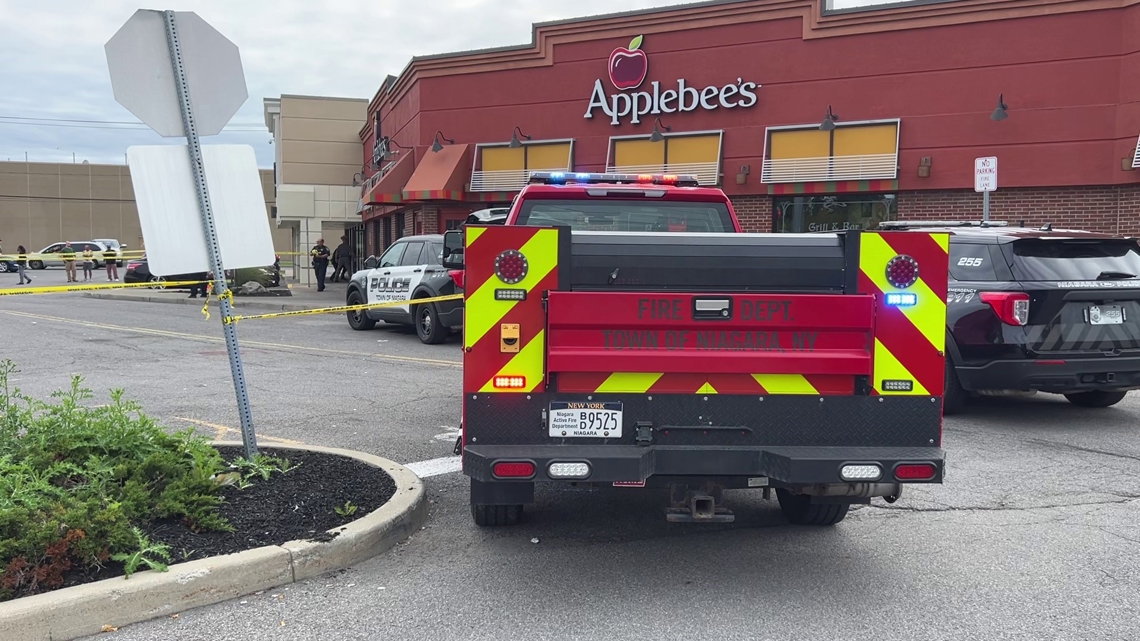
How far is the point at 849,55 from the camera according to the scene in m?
19.1

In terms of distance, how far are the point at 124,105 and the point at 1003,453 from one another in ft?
22.0

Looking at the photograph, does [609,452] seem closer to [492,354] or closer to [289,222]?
[492,354]

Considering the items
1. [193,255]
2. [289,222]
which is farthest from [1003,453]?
[289,222]

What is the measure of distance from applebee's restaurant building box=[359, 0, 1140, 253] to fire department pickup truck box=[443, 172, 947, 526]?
14.9 meters

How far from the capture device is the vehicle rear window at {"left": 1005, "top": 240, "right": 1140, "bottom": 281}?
794cm

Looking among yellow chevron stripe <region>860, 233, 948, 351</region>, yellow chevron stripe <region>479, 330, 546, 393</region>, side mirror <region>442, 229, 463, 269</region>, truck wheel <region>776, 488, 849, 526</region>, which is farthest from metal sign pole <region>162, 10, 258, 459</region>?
yellow chevron stripe <region>860, 233, 948, 351</region>

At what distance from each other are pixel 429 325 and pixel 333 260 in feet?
70.5

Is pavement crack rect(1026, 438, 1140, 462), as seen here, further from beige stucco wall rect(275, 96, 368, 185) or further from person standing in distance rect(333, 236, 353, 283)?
beige stucco wall rect(275, 96, 368, 185)

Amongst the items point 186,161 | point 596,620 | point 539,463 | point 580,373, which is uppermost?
point 186,161

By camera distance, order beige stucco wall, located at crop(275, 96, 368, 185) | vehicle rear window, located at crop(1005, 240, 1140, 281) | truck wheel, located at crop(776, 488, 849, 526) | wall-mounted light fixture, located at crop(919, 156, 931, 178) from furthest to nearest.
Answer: beige stucco wall, located at crop(275, 96, 368, 185), wall-mounted light fixture, located at crop(919, 156, 931, 178), vehicle rear window, located at crop(1005, 240, 1140, 281), truck wheel, located at crop(776, 488, 849, 526)

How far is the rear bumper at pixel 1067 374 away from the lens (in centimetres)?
780

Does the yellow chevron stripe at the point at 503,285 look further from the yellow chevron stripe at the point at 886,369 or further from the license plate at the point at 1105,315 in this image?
the license plate at the point at 1105,315

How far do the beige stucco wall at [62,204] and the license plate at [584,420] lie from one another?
70992mm

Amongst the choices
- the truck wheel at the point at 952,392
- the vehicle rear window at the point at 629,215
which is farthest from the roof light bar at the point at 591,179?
the truck wheel at the point at 952,392
